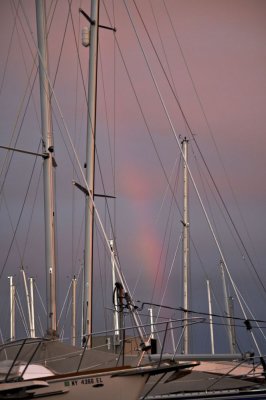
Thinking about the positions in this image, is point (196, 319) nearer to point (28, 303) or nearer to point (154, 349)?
point (154, 349)

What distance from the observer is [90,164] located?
32844 millimetres

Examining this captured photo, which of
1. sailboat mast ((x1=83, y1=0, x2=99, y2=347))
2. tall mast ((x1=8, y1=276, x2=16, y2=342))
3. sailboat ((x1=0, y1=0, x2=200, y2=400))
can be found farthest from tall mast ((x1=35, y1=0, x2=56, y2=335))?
tall mast ((x1=8, y1=276, x2=16, y2=342))

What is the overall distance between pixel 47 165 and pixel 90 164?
7.33ft

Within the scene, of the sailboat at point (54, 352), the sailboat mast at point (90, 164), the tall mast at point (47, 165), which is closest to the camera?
the sailboat at point (54, 352)

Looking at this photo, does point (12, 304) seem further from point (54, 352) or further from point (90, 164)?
point (54, 352)

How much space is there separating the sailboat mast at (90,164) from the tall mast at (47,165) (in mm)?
1761

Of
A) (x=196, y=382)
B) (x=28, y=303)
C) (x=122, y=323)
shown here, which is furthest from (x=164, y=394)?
(x=28, y=303)

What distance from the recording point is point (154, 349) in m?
26.7

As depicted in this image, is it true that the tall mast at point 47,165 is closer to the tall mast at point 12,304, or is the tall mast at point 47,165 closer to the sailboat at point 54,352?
the sailboat at point 54,352

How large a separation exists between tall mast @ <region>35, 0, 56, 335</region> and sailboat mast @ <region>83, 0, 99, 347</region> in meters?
1.76

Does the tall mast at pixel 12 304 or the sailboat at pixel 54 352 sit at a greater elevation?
the tall mast at pixel 12 304

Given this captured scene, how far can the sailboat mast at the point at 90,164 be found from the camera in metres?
30.6

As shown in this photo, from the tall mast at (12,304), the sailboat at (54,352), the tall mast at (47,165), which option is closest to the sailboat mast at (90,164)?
the sailboat at (54,352)

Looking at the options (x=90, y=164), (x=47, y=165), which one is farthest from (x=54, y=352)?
(x=90, y=164)
